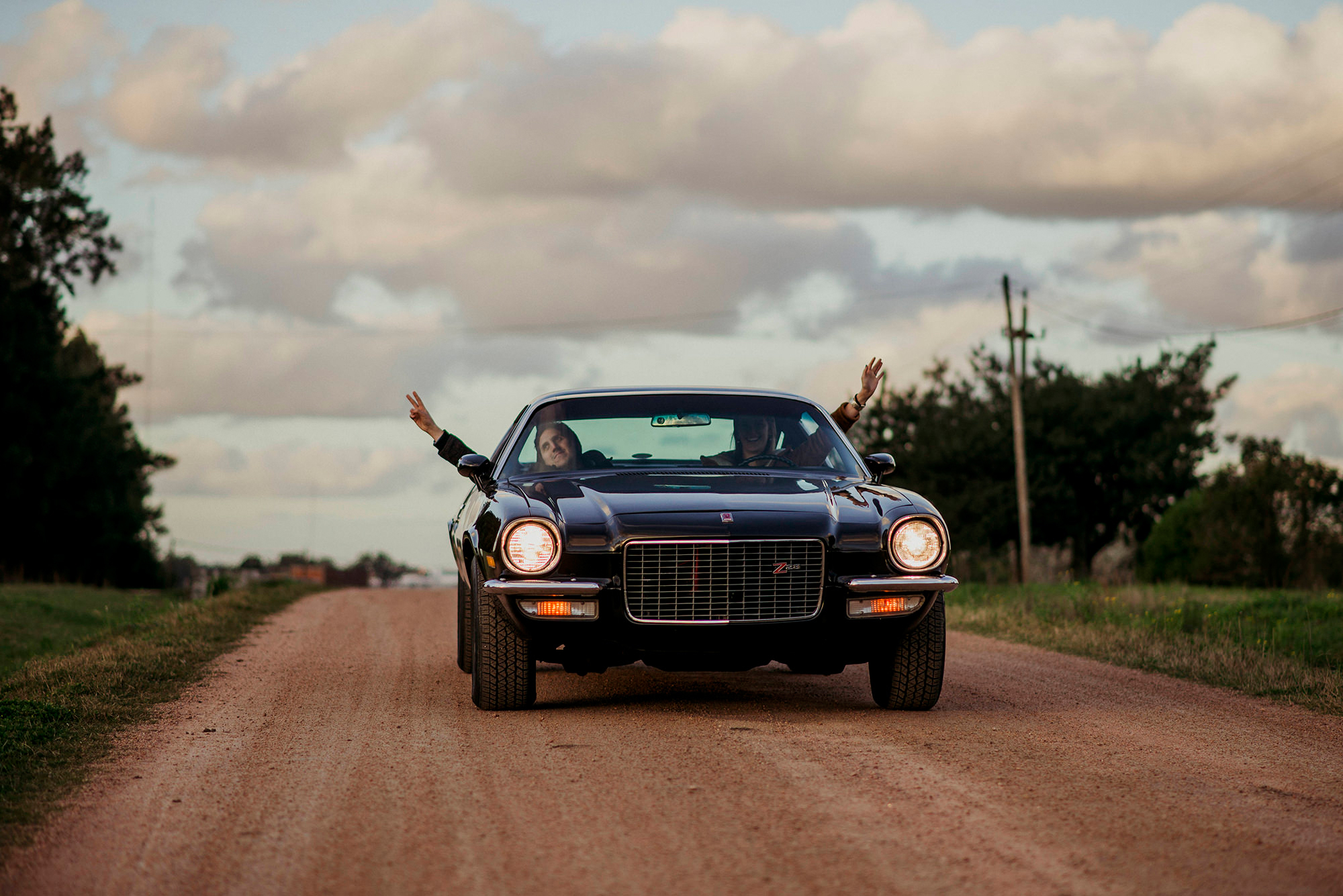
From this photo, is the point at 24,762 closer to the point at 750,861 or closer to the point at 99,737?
the point at 99,737

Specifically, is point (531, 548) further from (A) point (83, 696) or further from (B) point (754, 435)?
(A) point (83, 696)

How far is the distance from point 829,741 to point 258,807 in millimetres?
2471

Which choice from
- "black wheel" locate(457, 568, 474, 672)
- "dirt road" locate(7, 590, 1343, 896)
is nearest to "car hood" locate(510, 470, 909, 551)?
"dirt road" locate(7, 590, 1343, 896)

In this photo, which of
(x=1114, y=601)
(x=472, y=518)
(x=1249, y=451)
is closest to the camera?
(x=472, y=518)

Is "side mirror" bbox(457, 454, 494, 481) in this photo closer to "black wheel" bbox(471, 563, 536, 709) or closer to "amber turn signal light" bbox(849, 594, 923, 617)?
"black wheel" bbox(471, 563, 536, 709)

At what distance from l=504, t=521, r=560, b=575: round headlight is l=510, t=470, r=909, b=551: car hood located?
0.09 metres

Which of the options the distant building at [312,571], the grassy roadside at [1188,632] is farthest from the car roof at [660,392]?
the distant building at [312,571]

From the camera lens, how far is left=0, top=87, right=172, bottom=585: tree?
4119cm

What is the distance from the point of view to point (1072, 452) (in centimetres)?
5184

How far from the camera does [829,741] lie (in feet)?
20.9

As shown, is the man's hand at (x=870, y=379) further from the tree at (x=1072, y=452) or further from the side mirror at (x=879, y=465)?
the tree at (x=1072, y=452)

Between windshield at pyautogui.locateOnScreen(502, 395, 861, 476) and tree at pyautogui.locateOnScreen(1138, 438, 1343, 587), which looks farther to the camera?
tree at pyautogui.locateOnScreen(1138, 438, 1343, 587)

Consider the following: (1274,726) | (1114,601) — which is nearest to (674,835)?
(1274,726)

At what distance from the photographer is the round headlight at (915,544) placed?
686 centimetres
